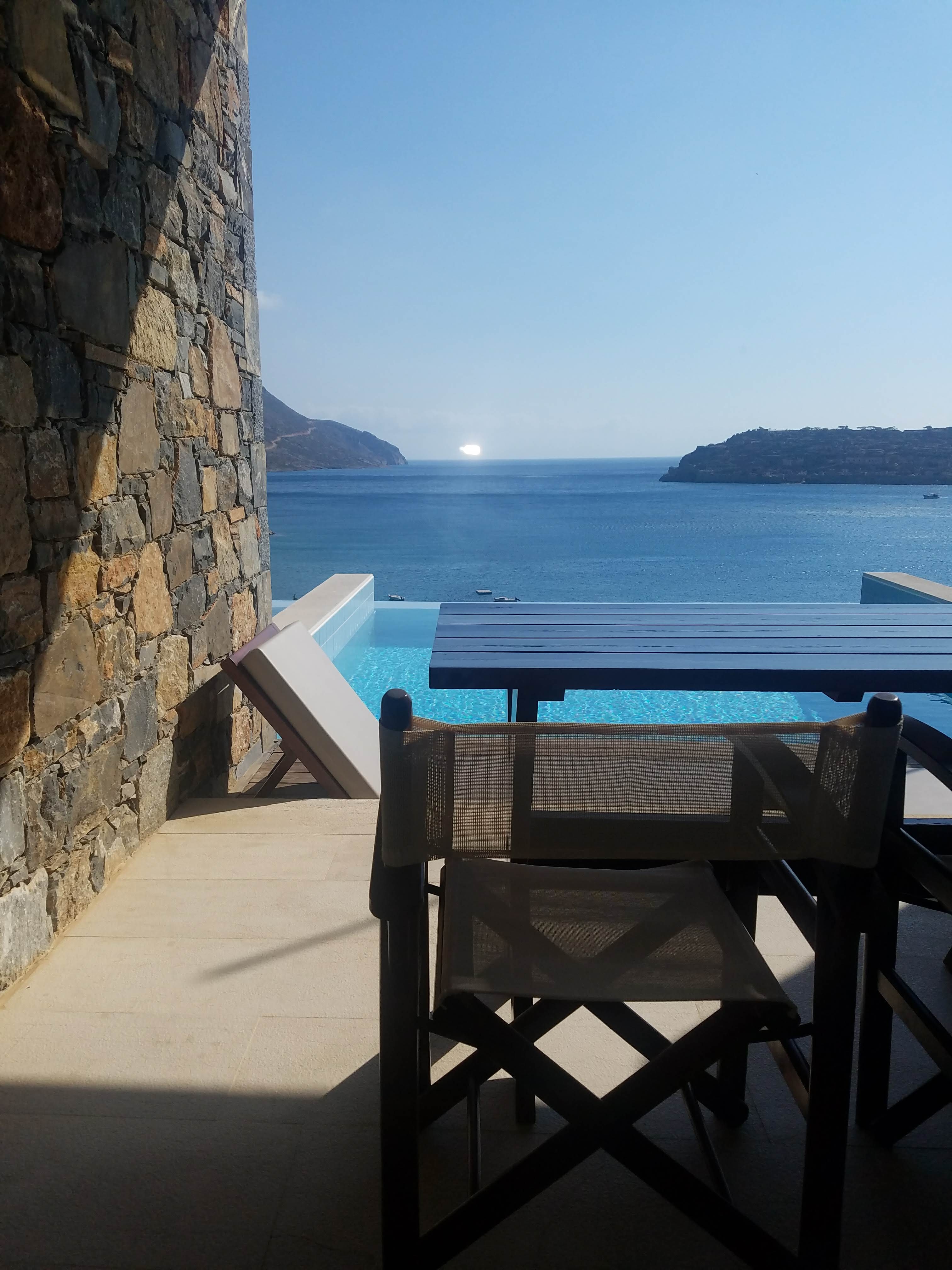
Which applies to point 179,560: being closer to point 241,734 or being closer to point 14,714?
point 241,734

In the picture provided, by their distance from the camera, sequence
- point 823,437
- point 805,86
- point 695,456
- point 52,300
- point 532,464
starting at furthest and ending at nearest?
point 532,464
point 695,456
point 823,437
point 805,86
point 52,300

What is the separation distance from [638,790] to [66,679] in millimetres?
1701

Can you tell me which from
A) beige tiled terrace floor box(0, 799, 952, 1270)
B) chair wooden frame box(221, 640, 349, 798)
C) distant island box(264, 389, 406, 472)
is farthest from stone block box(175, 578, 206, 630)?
distant island box(264, 389, 406, 472)

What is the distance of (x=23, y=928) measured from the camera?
6.47ft

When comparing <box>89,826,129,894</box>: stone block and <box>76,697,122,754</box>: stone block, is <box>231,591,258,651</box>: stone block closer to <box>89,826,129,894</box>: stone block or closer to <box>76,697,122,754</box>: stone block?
<box>76,697,122,754</box>: stone block

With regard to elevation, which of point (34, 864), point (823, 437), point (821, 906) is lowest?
point (34, 864)

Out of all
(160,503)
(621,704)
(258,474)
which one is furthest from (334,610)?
(160,503)

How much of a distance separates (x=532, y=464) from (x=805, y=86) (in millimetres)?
113939

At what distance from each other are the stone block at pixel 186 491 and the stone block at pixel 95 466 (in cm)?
47

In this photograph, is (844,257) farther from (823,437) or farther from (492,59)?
(492,59)

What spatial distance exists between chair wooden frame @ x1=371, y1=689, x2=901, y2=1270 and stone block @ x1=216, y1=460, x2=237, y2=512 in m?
2.55

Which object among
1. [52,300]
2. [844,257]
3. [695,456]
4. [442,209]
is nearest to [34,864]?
[52,300]

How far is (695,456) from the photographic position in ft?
190

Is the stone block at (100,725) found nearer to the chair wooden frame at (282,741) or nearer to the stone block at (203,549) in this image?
the chair wooden frame at (282,741)
